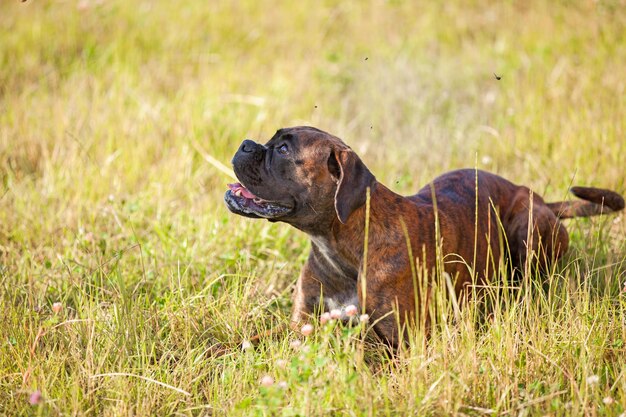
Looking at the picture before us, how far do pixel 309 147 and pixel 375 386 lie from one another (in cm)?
128

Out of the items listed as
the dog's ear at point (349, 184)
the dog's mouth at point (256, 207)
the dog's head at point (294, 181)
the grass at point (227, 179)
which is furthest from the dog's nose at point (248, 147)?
the grass at point (227, 179)

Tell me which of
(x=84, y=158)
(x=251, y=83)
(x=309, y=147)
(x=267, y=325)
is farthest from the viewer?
(x=251, y=83)

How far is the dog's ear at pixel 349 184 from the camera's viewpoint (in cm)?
384

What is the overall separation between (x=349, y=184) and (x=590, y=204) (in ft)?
6.37

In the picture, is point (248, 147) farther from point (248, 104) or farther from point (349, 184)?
point (248, 104)

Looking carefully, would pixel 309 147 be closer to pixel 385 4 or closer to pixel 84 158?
pixel 84 158

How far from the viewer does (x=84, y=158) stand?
6207mm

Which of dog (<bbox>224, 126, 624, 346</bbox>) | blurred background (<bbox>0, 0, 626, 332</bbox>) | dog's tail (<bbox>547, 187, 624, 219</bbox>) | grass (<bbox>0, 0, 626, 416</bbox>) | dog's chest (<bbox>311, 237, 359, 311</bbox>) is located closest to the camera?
grass (<bbox>0, 0, 626, 416</bbox>)

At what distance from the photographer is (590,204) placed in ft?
16.7

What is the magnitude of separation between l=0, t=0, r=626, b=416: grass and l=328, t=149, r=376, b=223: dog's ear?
54cm

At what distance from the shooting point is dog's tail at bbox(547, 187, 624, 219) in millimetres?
4871

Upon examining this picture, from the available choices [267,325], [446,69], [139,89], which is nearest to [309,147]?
[267,325]

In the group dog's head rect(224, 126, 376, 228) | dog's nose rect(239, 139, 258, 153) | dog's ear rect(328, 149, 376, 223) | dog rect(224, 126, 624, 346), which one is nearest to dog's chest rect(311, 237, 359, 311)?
dog rect(224, 126, 624, 346)

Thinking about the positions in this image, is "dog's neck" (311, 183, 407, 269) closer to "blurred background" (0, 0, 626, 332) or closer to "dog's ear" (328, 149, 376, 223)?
"dog's ear" (328, 149, 376, 223)
